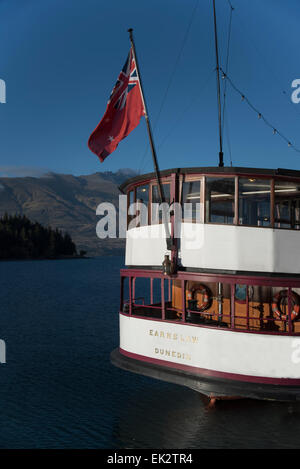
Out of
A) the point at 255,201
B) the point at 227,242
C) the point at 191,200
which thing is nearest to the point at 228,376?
the point at 227,242

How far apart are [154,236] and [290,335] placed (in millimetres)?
5312

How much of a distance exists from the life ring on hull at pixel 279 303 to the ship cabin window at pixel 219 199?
3.09 meters

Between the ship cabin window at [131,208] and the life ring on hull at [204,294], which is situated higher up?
the ship cabin window at [131,208]

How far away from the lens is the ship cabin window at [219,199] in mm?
14508

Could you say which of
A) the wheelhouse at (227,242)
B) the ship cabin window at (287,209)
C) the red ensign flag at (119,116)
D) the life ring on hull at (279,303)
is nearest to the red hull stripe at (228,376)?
the wheelhouse at (227,242)

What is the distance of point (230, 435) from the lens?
14664 millimetres

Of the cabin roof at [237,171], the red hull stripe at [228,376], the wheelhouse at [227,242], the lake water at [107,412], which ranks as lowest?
the lake water at [107,412]

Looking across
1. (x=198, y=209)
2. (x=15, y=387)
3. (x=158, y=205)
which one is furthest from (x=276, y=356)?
(x=15, y=387)

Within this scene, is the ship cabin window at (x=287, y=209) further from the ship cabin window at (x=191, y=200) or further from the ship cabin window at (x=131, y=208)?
the ship cabin window at (x=131, y=208)

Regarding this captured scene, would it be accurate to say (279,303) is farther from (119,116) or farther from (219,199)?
(119,116)

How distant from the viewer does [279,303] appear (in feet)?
51.9

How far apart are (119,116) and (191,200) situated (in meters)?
3.66

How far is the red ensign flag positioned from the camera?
594 inches
